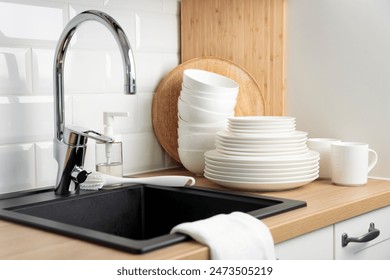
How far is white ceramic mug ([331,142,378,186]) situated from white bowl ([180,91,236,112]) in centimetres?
34

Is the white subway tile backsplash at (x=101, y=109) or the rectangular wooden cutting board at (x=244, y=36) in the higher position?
the rectangular wooden cutting board at (x=244, y=36)

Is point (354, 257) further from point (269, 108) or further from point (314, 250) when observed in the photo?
point (269, 108)

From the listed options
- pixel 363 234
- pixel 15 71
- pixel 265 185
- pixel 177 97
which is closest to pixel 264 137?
pixel 265 185

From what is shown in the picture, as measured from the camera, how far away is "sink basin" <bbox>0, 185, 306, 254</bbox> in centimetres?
138

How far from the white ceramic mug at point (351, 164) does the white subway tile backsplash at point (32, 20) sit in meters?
0.83

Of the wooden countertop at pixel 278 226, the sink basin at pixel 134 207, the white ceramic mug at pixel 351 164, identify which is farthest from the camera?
the white ceramic mug at pixel 351 164

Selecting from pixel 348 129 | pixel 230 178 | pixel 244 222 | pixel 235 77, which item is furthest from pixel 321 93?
pixel 244 222

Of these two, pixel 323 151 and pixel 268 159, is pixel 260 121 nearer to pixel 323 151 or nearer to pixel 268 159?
pixel 268 159

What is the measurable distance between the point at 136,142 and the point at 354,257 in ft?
2.49

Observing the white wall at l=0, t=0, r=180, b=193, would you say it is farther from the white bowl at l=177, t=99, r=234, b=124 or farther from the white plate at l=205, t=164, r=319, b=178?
the white plate at l=205, t=164, r=319, b=178

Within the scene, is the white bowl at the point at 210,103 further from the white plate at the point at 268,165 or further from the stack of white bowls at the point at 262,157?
the white plate at the point at 268,165

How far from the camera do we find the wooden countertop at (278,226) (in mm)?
1015

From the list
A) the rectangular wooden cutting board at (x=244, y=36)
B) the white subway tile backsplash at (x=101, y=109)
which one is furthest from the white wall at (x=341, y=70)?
the white subway tile backsplash at (x=101, y=109)

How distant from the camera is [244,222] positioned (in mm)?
1138
